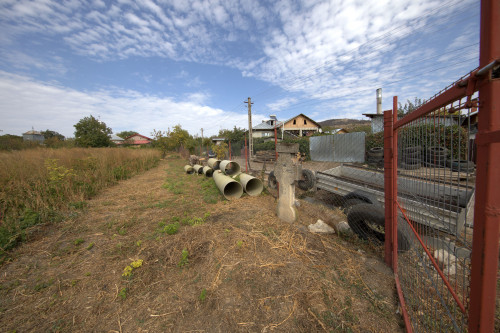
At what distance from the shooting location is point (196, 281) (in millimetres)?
2248

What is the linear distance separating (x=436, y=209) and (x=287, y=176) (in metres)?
2.32

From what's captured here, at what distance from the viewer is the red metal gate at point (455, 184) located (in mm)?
706

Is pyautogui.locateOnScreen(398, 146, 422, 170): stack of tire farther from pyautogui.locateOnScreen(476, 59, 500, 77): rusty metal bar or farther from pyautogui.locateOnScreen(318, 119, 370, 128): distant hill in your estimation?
pyautogui.locateOnScreen(318, 119, 370, 128): distant hill

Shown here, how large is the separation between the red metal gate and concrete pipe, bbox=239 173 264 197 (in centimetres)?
357

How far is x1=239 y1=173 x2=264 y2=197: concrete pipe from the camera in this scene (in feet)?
17.8

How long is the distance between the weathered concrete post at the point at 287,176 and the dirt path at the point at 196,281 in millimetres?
269

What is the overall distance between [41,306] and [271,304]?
8.32ft

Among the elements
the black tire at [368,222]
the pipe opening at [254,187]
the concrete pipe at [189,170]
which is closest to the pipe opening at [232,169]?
the pipe opening at [254,187]

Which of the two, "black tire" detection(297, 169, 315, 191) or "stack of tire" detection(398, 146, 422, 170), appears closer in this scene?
"stack of tire" detection(398, 146, 422, 170)

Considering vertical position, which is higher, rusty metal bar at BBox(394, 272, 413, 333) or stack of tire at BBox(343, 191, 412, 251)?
stack of tire at BBox(343, 191, 412, 251)

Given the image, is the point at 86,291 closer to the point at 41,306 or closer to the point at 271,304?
the point at 41,306

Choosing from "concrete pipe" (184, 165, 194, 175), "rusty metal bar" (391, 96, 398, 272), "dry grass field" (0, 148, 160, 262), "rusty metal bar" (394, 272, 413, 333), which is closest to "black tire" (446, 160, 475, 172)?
"rusty metal bar" (391, 96, 398, 272)

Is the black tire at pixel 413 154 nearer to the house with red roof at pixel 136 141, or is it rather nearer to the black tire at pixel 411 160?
the black tire at pixel 411 160

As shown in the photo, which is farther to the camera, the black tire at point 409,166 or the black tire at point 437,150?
the black tire at point 409,166
